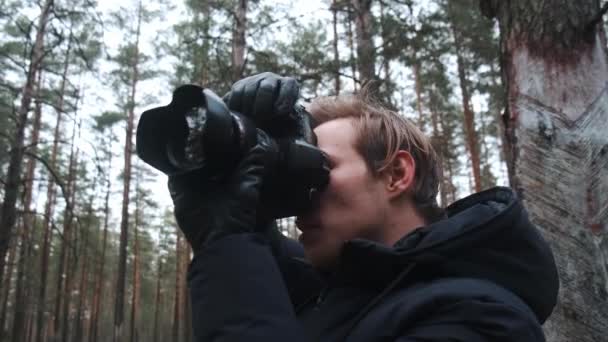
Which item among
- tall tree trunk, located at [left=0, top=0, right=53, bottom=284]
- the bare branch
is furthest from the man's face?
tall tree trunk, located at [left=0, top=0, right=53, bottom=284]

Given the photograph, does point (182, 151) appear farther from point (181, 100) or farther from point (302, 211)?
point (302, 211)

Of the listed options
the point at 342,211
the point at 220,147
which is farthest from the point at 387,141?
the point at 220,147

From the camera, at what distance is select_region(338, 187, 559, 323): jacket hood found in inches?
40.0

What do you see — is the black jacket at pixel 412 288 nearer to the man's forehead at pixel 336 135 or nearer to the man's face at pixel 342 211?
the man's face at pixel 342 211

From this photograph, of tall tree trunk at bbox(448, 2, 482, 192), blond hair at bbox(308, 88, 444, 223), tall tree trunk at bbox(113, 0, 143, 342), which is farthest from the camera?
tall tree trunk at bbox(113, 0, 143, 342)

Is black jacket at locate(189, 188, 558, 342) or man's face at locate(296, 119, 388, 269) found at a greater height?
man's face at locate(296, 119, 388, 269)

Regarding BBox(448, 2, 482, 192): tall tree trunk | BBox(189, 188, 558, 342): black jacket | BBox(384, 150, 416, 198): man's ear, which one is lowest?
BBox(189, 188, 558, 342): black jacket

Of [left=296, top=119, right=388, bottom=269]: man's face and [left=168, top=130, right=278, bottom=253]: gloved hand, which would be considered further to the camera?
[left=296, top=119, right=388, bottom=269]: man's face

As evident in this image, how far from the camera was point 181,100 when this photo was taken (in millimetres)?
1097

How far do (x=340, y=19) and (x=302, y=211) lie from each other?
12531 mm

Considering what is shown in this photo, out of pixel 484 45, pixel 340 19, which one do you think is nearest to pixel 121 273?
pixel 340 19

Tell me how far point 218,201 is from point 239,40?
25.9 feet

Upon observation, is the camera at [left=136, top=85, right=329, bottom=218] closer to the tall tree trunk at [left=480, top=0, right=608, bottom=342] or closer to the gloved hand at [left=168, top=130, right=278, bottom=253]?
the gloved hand at [left=168, top=130, right=278, bottom=253]

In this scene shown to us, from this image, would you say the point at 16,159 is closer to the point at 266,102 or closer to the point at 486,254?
the point at 266,102
